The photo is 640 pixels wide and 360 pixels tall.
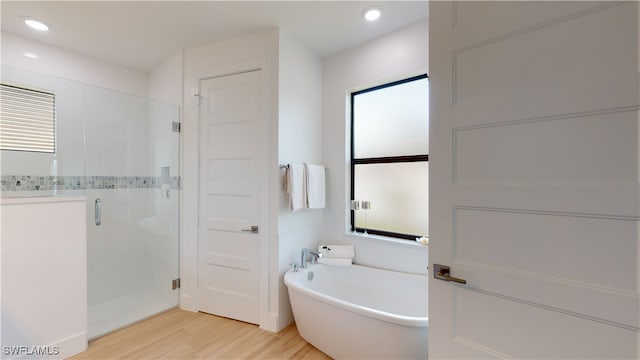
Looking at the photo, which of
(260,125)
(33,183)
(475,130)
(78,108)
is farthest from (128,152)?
(475,130)

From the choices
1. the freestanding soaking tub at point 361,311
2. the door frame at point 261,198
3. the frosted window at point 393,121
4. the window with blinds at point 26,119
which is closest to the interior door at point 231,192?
the door frame at point 261,198

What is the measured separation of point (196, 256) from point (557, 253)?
2.78 m

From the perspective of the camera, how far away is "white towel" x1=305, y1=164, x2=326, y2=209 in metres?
2.46

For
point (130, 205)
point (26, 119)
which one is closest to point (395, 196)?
point (130, 205)

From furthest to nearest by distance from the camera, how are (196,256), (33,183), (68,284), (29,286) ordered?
(196,256) < (33,183) < (68,284) < (29,286)

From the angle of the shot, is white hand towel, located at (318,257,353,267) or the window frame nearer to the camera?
the window frame

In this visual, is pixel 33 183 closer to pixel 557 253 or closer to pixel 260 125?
pixel 260 125

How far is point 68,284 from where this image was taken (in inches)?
76.6

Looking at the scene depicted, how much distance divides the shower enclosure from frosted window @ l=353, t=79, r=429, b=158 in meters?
1.96

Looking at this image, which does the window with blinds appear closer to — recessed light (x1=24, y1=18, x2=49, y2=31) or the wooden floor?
recessed light (x1=24, y1=18, x2=49, y2=31)

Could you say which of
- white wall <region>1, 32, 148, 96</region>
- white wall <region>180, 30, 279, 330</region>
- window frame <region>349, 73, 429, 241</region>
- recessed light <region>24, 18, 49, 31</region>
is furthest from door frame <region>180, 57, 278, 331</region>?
recessed light <region>24, 18, 49, 31</region>

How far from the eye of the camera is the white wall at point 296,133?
2.34 metres

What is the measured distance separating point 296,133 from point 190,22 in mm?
1297

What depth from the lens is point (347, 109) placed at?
2719 millimetres
